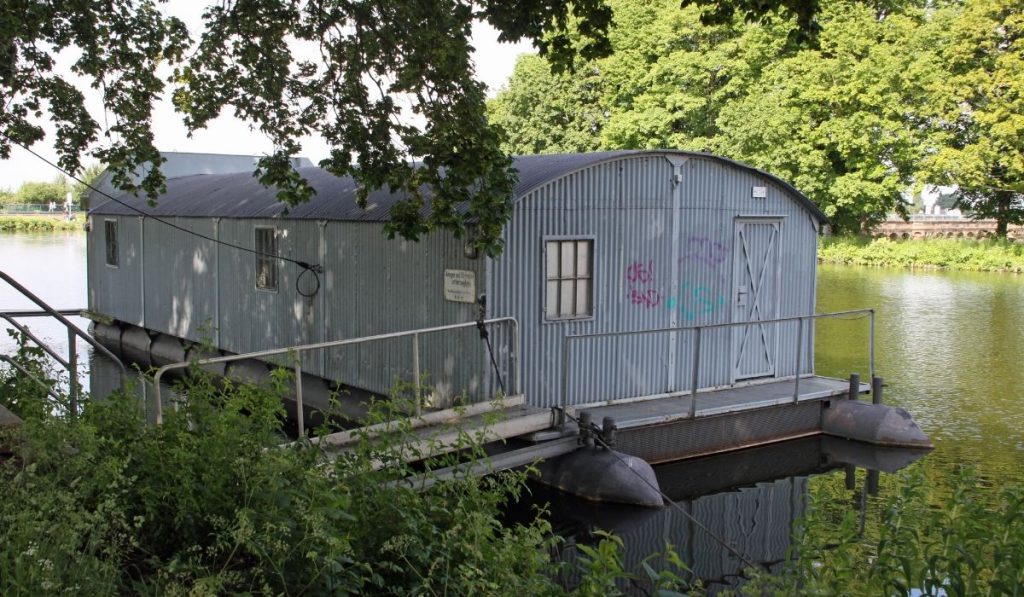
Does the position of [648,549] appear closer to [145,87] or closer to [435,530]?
[435,530]

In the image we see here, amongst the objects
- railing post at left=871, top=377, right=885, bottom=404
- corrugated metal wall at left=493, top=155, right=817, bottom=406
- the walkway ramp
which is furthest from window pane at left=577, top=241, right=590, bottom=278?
railing post at left=871, top=377, right=885, bottom=404

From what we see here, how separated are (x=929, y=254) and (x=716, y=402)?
108 feet

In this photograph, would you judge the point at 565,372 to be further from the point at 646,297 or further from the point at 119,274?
the point at 119,274

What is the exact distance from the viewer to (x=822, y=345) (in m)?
22.0

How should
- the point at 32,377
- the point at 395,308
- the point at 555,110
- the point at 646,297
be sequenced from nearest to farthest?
1. the point at 32,377
2. the point at 395,308
3. the point at 646,297
4. the point at 555,110

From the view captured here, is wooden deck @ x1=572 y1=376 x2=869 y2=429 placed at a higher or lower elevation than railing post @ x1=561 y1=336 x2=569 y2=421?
lower

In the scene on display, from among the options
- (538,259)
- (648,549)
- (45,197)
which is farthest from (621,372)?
(45,197)

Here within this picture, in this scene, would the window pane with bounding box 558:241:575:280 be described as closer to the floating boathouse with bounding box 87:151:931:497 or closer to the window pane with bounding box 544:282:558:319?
the floating boathouse with bounding box 87:151:931:497

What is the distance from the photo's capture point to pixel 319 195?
15.0 metres

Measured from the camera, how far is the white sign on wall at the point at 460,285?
11477 millimetres

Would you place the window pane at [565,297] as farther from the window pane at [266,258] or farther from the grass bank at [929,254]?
the grass bank at [929,254]

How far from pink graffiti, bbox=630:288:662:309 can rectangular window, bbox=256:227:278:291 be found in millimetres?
5463

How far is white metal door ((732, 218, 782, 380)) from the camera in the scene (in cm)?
1388

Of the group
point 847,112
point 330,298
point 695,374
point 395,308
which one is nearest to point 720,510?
point 695,374
